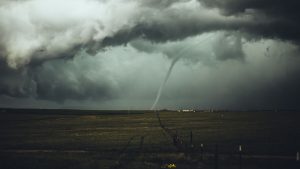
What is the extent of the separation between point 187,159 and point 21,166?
1936 centimetres

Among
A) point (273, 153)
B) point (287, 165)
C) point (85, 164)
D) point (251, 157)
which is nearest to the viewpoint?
point (287, 165)

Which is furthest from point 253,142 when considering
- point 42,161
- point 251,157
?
point 42,161

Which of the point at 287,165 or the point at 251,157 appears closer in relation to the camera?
the point at 287,165

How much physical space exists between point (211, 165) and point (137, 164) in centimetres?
817

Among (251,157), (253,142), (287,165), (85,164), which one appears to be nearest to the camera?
(287,165)

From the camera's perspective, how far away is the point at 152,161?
43594 millimetres

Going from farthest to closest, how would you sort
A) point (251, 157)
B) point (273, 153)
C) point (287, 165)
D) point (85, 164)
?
1. point (273, 153)
2. point (251, 157)
3. point (85, 164)
4. point (287, 165)

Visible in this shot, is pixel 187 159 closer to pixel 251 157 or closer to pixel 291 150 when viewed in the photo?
pixel 251 157

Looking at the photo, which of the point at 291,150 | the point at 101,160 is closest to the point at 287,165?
the point at 291,150

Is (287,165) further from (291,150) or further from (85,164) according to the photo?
(85,164)

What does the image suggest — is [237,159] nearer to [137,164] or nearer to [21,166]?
[137,164]

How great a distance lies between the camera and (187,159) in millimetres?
44406

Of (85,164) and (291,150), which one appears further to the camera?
(291,150)

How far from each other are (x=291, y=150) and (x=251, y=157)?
9.64 metres
